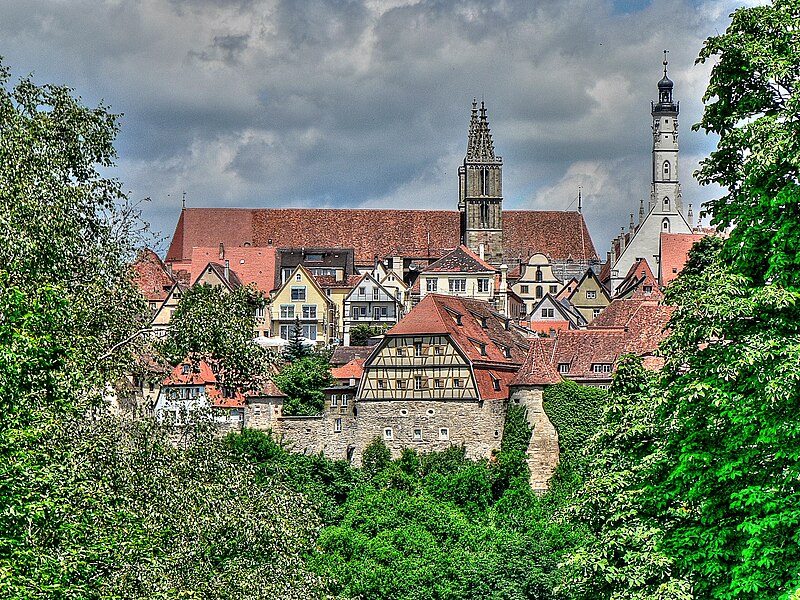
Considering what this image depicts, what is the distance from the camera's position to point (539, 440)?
5672cm

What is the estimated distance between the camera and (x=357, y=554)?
154 ft

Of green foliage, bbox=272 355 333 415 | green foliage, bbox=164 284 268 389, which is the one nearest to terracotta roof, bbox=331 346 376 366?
green foliage, bbox=272 355 333 415

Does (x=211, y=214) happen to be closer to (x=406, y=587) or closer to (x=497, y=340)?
(x=497, y=340)

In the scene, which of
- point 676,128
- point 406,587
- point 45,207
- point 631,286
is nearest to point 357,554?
point 406,587

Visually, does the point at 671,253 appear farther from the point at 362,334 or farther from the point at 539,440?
the point at 539,440

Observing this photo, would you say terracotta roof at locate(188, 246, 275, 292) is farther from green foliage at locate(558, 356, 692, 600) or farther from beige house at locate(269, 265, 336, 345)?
green foliage at locate(558, 356, 692, 600)

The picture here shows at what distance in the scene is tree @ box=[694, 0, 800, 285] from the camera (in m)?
15.8

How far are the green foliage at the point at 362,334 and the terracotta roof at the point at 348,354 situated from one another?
496cm

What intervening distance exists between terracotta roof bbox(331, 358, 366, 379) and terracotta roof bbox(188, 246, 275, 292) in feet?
105

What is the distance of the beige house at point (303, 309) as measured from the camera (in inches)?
3445

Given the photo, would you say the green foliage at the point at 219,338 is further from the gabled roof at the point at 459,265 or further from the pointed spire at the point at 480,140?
the pointed spire at the point at 480,140

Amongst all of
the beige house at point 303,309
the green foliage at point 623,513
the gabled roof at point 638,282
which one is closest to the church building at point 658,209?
the gabled roof at point 638,282

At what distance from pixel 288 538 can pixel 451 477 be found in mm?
35107

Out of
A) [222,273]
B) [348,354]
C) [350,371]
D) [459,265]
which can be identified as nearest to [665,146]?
[459,265]
